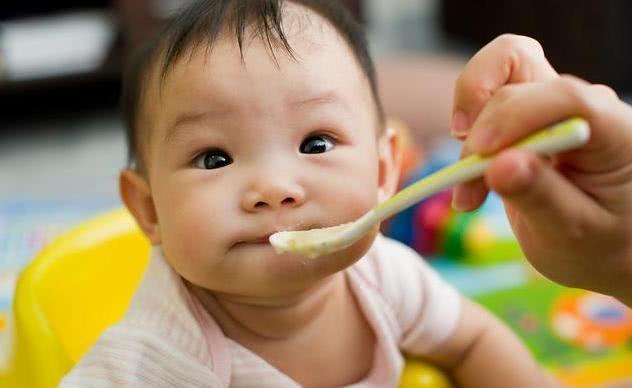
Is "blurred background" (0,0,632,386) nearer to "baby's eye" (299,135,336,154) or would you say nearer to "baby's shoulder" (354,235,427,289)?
"baby's shoulder" (354,235,427,289)

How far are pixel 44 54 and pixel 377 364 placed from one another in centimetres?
162

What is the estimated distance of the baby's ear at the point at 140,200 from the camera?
63 centimetres

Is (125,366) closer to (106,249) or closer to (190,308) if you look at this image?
(190,308)

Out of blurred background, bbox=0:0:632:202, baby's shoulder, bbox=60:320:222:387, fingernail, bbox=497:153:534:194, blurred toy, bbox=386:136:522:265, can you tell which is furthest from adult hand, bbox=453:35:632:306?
blurred background, bbox=0:0:632:202

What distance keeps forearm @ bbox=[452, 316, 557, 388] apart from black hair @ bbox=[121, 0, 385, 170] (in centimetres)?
22

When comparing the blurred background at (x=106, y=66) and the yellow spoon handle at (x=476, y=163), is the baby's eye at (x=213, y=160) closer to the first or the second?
the yellow spoon handle at (x=476, y=163)

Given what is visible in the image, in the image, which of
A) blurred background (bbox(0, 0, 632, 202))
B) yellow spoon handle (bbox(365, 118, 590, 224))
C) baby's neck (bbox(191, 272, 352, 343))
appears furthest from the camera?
blurred background (bbox(0, 0, 632, 202))

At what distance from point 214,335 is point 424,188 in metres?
0.25

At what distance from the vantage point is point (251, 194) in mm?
505

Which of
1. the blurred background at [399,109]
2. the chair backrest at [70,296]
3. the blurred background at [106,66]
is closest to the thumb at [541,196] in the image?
the chair backrest at [70,296]

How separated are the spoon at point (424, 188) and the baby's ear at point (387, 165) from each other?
0.46ft

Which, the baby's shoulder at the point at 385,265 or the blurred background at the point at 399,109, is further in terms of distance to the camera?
the blurred background at the point at 399,109

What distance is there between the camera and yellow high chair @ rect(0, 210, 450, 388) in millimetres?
715

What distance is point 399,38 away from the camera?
8.23ft
